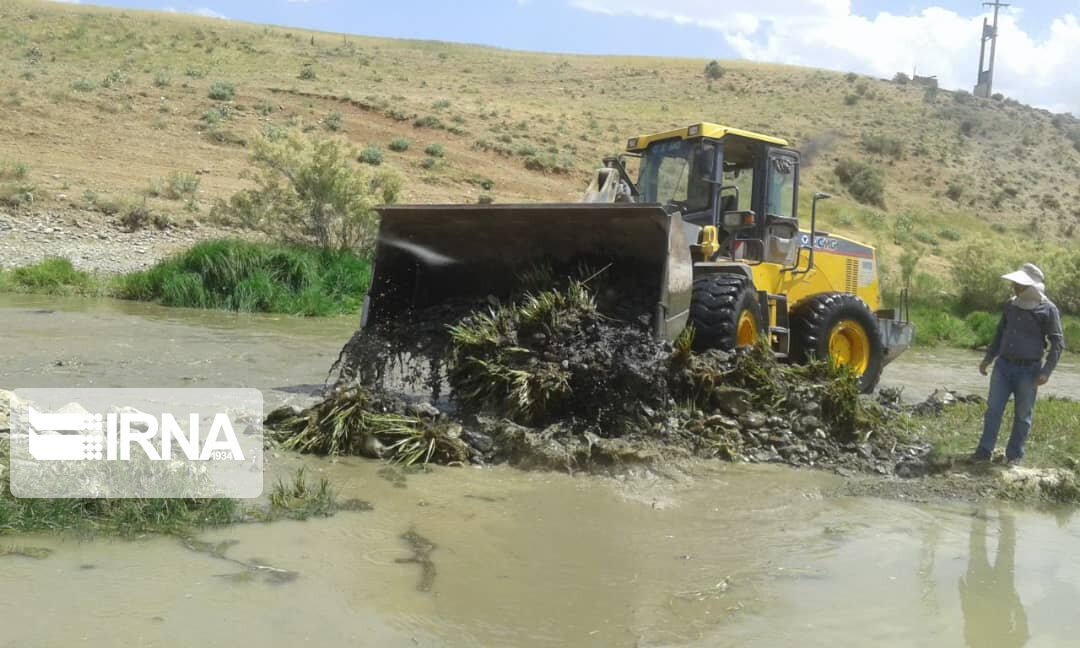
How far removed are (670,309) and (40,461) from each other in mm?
4562

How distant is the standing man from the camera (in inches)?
315

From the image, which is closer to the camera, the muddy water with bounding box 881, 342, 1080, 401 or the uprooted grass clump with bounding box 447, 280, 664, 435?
the uprooted grass clump with bounding box 447, 280, 664, 435

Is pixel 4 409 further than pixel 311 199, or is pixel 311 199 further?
pixel 311 199

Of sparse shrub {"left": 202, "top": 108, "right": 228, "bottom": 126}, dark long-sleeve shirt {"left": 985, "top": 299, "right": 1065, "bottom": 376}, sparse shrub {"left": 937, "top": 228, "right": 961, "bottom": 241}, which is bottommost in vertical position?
dark long-sleeve shirt {"left": 985, "top": 299, "right": 1065, "bottom": 376}

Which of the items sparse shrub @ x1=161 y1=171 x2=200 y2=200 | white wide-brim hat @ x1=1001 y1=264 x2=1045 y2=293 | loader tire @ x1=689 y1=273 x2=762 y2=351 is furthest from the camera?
sparse shrub @ x1=161 y1=171 x2=200 y2=200

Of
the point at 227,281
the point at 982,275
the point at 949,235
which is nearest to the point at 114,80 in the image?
the point at 227,281

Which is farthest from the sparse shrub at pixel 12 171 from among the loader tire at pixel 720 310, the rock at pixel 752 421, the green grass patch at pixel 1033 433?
the green grass patch at pixel 1033 433

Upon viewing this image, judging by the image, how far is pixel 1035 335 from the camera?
8.02m

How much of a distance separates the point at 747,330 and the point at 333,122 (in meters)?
27.5

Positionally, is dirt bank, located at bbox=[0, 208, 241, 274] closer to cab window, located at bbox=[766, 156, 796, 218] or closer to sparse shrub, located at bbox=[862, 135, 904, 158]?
cab window, located at bbox=[766, 156, 796, 218]

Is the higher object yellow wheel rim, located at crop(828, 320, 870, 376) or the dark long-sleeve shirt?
Result: the dark long-sleeve shirt

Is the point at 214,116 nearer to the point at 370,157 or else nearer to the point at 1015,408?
the point at 370,157

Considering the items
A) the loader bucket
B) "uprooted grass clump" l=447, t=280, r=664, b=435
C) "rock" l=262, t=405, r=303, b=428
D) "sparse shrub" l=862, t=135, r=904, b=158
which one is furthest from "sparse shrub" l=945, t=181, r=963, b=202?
"rock" l=262, t=405, r=303, b=428

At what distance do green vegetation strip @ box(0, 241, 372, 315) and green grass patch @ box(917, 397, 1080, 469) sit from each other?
9.84 m
